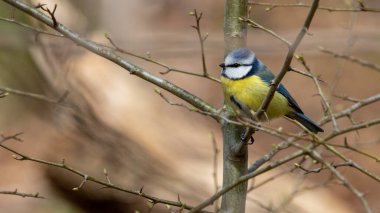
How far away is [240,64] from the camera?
3.09m

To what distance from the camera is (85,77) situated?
5801 mm

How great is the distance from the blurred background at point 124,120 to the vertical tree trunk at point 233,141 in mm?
1212

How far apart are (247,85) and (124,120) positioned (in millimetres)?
2701

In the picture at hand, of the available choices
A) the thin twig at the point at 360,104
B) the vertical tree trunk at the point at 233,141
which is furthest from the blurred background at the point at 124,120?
the thin twig at the point at 360,104

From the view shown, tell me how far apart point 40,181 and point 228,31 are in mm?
5198

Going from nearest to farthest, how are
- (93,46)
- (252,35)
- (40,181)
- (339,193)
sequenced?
(93,46) < (339,193) < (40,181) < (252,35)

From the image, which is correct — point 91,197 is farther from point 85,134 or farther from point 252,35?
point 252,35

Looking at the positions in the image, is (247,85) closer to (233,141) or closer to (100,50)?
(233,141)

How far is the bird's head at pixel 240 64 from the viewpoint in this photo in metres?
2.91

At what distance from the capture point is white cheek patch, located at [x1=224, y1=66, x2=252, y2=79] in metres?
3.16

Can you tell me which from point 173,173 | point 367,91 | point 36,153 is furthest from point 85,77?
point 367,91

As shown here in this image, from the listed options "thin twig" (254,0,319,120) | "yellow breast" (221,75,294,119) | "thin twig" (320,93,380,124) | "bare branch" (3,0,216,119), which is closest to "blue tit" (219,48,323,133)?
"yellow breast" (221,75,294,119)

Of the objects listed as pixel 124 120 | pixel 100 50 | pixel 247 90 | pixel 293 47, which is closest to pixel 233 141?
pixel 247 90

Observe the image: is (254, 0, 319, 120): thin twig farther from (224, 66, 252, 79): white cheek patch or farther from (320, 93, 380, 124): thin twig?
(224, 66, 252, 79): white cheek patch
